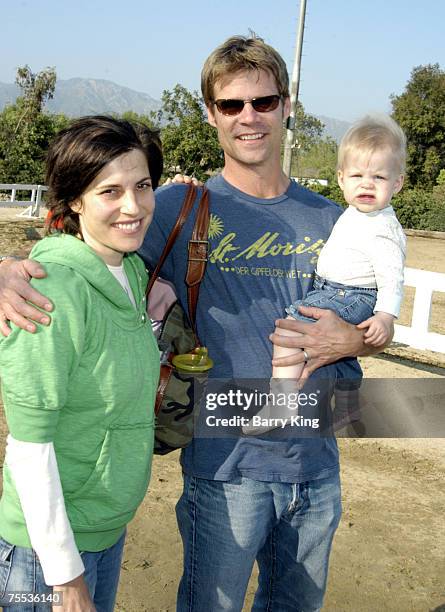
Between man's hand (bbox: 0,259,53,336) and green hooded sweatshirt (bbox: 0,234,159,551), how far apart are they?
3cm

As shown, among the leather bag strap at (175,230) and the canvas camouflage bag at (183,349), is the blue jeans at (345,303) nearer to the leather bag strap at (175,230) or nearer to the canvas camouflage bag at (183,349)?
the canvas camouflage bag at (183,349)

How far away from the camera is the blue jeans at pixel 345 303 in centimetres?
282

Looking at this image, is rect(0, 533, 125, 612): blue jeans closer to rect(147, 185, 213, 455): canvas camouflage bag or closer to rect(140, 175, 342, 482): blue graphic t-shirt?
rect(147, 185, 213, 455): canvas camouflage bag

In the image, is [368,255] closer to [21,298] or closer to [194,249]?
[194,249]

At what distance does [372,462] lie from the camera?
5750mm

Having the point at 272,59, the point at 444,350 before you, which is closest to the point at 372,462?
the point at 444,350

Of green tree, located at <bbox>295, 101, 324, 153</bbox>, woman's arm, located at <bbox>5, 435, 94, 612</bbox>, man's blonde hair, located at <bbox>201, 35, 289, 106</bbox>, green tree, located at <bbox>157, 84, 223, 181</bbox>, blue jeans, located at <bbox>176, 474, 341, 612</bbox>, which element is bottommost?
blue jeans, located at <bbox>176, 474, 341, 612</bbox>

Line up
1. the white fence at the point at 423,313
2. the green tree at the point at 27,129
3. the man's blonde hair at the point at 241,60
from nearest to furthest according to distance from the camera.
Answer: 1. the man's blonde hair at the point at 241,60
2. the white fence at the point at 423,313
3. the green tree at the point at 27,129

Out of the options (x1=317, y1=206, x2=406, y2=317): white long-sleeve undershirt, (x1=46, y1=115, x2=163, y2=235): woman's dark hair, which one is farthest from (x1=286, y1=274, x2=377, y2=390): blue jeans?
(x1=46, y1=115, x2=163, y2=235): woman's dark hair

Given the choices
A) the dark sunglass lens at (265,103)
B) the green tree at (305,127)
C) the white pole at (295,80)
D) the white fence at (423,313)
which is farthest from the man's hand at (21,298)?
the green tree at (305,127)

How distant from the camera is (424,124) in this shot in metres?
46.0

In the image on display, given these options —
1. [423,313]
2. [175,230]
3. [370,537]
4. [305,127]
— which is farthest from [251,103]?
[305,127]

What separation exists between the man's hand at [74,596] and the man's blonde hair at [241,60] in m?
1.91

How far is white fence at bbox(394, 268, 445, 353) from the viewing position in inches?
302
